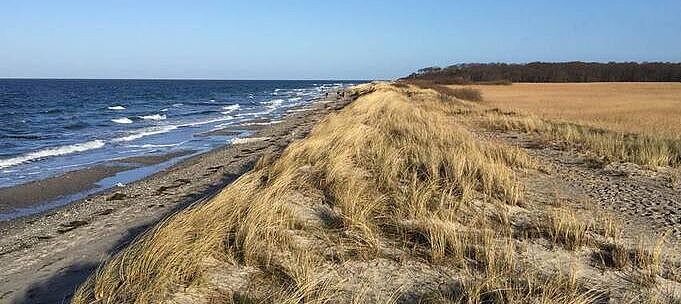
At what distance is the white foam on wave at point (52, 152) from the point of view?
17.5 metres

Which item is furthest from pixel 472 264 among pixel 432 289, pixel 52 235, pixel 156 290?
pixel 52 235

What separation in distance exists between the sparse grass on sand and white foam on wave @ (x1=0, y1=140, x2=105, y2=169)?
11.9m

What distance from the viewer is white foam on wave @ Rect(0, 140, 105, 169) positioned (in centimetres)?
1755

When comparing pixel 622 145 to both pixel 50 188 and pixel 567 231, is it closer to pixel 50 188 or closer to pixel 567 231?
pixel 567 231

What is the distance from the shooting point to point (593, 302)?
4.88m

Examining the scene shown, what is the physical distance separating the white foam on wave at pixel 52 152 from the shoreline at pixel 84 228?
5.56 meters

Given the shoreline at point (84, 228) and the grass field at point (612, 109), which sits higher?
the shoreline at point (84, 228)

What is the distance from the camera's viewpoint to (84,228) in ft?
29.0

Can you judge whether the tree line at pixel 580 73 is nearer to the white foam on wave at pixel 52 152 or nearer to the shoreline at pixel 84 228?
the white foam on wave at pixel 52 152

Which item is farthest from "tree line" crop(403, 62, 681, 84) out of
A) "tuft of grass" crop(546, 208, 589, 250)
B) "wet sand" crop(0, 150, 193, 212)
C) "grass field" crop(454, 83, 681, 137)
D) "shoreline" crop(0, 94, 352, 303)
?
"tuft of grass" crop(546, 208, 589, 250)

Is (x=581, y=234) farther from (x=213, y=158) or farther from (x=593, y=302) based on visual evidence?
(x=213, y=158)

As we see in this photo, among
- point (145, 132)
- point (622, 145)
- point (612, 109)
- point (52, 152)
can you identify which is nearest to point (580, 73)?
point (612, 109)

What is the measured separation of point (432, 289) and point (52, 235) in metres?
6.25

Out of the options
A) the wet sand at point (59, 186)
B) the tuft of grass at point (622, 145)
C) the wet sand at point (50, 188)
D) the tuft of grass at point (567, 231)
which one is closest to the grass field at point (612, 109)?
the tuft of grass at point (622, 145)
